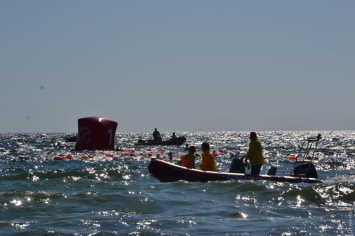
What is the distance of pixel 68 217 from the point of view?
11.7m

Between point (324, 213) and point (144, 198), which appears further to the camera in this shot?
point (144, 198)

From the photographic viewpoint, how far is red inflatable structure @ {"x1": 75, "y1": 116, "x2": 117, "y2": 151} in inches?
1270

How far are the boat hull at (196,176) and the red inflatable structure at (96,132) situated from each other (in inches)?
566

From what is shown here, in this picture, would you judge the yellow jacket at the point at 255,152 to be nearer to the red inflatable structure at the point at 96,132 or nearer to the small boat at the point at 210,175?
the small boat at the point at 210,175

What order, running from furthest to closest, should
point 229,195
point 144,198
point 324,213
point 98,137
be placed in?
1. point 98,137
2. point 229,195
3. point 144,198
4. point 324,213

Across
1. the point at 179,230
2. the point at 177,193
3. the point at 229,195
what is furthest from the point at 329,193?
the point at 179,230

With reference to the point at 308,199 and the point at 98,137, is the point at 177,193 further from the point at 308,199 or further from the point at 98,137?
the point at 98,137

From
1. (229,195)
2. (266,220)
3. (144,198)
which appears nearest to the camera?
(266,220)

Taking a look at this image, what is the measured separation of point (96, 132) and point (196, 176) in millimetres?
15618

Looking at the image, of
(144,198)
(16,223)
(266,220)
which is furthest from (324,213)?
(16,223)

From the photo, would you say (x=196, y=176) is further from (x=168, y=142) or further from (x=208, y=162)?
(x=168, y=142)

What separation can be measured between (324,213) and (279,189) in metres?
2.85

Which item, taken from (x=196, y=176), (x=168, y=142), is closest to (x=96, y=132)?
(x=196, y=176)

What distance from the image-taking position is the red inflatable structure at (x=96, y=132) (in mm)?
32250
